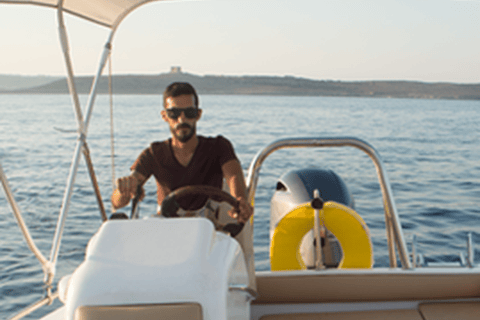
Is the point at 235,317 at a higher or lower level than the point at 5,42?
lower

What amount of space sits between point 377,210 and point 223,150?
5906 mm

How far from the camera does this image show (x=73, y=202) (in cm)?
784

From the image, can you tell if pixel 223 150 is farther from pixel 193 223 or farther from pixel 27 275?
pixel 27 275

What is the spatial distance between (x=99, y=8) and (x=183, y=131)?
947mm

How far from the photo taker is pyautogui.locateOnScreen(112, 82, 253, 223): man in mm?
2115

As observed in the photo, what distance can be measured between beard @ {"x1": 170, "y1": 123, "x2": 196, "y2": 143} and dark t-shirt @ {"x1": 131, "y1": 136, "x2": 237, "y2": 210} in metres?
0.09

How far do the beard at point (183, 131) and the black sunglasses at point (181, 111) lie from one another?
0.04m

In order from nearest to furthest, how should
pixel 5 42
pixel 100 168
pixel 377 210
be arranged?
1. pixel 377 210
2. pixel 100 168
3. pixel 5 42

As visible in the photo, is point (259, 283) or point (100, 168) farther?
point (100, 168)

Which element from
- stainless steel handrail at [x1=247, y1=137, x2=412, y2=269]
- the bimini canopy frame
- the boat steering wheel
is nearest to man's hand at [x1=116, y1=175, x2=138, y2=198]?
the boat steering wheel

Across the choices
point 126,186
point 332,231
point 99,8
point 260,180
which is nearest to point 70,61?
point 99,8

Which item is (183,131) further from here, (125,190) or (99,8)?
(99,8)

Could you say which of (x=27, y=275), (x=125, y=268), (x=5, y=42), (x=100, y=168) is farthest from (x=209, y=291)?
(x=5, y=42)

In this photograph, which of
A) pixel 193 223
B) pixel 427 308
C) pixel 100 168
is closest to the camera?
pixel 193 223
